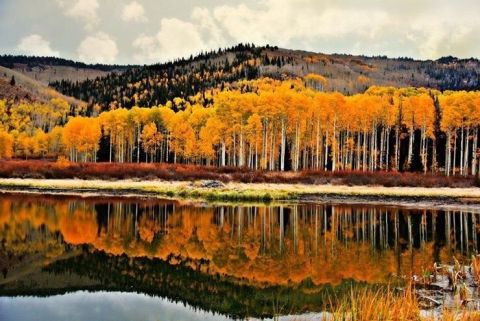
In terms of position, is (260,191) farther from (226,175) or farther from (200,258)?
(200,258)

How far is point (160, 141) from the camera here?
106 metres

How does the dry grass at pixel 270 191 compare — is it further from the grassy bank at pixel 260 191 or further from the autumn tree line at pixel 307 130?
the autumn tree line at pixel 307 130

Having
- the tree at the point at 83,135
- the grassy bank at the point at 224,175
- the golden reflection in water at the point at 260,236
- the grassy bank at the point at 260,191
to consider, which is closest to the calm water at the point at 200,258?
the golden reflection in water at the point at 260,236

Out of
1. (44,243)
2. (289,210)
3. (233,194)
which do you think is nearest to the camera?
(44,243)

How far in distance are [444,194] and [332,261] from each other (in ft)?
104

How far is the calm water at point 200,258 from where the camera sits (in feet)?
42.6

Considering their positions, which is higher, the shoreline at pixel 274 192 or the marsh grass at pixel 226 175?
the marsh grass at pixel 226 175

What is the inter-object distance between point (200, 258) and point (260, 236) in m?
6.08

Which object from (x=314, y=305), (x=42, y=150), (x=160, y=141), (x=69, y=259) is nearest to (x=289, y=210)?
(x=69, y=259)

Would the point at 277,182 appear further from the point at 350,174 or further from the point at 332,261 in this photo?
the point at 332,261

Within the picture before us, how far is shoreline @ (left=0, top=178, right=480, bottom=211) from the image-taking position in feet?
147

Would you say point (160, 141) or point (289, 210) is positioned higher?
point (160, 141)

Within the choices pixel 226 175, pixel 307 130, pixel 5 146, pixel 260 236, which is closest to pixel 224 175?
pixel 226 175

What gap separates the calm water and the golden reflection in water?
0.06 metres
